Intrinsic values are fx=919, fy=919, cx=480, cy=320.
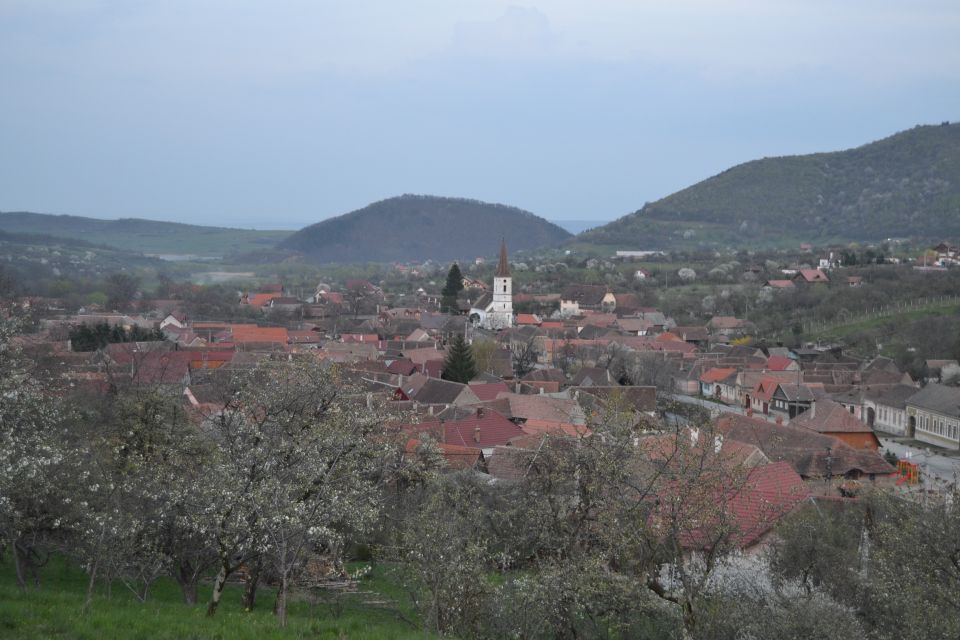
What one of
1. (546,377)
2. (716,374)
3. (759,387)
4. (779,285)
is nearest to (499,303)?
(779,285)

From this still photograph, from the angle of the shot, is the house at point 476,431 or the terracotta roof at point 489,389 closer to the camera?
the house at point 476,431

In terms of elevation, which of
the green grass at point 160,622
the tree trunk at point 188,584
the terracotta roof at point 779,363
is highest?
the green grass at point 160,622

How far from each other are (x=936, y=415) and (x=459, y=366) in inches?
932

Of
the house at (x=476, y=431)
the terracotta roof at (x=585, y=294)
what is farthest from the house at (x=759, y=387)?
the terracotta roof at (x=585, y=294)

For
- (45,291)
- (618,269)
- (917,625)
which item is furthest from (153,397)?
(618,269)

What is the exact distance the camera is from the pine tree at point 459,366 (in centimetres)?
4906

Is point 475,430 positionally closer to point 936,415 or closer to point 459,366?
point 459,366

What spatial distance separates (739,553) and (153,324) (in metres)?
62.4

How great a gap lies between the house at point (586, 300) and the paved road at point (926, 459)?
53.5m

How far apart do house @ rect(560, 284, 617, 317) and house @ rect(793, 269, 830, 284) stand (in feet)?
66.2

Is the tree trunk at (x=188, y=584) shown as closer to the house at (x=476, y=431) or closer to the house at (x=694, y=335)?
the house at (x=476, y=431)

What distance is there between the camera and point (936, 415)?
4416 cm

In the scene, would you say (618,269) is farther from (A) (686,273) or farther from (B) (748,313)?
(B) (748,313)

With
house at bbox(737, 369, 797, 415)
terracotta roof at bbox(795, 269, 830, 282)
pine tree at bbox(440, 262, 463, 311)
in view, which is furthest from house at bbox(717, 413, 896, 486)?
terracotta roof at bbox(795, 269, 830, 282)
